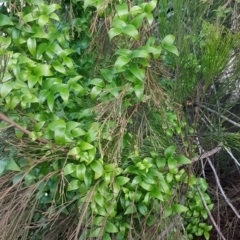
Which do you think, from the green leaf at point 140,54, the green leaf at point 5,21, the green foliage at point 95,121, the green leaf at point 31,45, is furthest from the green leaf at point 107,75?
the green leaf at point 5,21

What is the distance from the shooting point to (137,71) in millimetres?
969

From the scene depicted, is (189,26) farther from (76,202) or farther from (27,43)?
(76,202)

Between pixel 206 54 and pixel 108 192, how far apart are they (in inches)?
18.8

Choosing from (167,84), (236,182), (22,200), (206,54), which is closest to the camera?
(206,54)

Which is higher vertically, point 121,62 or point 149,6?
point 149,6

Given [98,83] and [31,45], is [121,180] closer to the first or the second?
[98,83]

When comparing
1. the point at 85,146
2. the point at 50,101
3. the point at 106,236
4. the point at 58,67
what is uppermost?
the point at 58,67

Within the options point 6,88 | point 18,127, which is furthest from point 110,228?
point 6,88

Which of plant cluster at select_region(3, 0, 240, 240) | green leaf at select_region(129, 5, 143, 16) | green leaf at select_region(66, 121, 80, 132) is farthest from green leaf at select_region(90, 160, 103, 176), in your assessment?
green leaf at select_region(129, 5, 143, 16)

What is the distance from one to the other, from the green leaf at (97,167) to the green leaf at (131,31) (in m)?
0.36

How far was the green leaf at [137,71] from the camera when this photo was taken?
96 cm

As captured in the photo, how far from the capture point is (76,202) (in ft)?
3.60

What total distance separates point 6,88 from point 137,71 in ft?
1.18

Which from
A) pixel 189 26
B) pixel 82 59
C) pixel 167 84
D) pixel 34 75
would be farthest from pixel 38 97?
pixel 189 26
